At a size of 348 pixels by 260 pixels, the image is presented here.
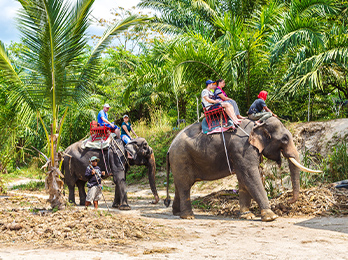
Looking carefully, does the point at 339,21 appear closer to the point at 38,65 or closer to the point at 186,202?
the point at 186,202

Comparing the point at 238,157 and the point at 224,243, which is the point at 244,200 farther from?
the point at 224,243

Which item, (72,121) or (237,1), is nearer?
(237,1)

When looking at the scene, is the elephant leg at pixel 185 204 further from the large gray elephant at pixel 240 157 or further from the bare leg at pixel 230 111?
the bare leg at pixel 230 111

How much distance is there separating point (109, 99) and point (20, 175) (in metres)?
5.90

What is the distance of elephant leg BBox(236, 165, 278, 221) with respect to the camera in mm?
7035

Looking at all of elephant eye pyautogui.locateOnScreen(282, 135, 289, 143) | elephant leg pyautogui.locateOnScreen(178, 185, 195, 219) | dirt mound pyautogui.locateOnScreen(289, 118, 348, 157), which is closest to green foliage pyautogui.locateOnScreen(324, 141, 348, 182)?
dirt mound pyautogui.locateOnScreen(289, 118, 348, 157)

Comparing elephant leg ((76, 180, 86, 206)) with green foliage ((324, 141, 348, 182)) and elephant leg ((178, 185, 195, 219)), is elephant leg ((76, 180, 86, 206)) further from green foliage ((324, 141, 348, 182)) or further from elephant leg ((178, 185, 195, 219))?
green foliage ((324, 141, 348, 182))

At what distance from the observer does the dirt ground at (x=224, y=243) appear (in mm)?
4543

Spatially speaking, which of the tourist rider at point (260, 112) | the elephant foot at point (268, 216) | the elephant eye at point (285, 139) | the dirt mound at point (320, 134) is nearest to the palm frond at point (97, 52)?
the tourist rider at point (260, 112)

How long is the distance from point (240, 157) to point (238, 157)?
4 centimetres

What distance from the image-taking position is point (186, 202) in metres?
7.76

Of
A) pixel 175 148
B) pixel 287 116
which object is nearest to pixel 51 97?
pixel 175 148

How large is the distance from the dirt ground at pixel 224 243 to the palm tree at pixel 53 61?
8.46 ft

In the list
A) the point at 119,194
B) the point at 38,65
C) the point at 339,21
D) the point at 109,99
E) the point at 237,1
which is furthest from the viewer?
the point at 109,99
